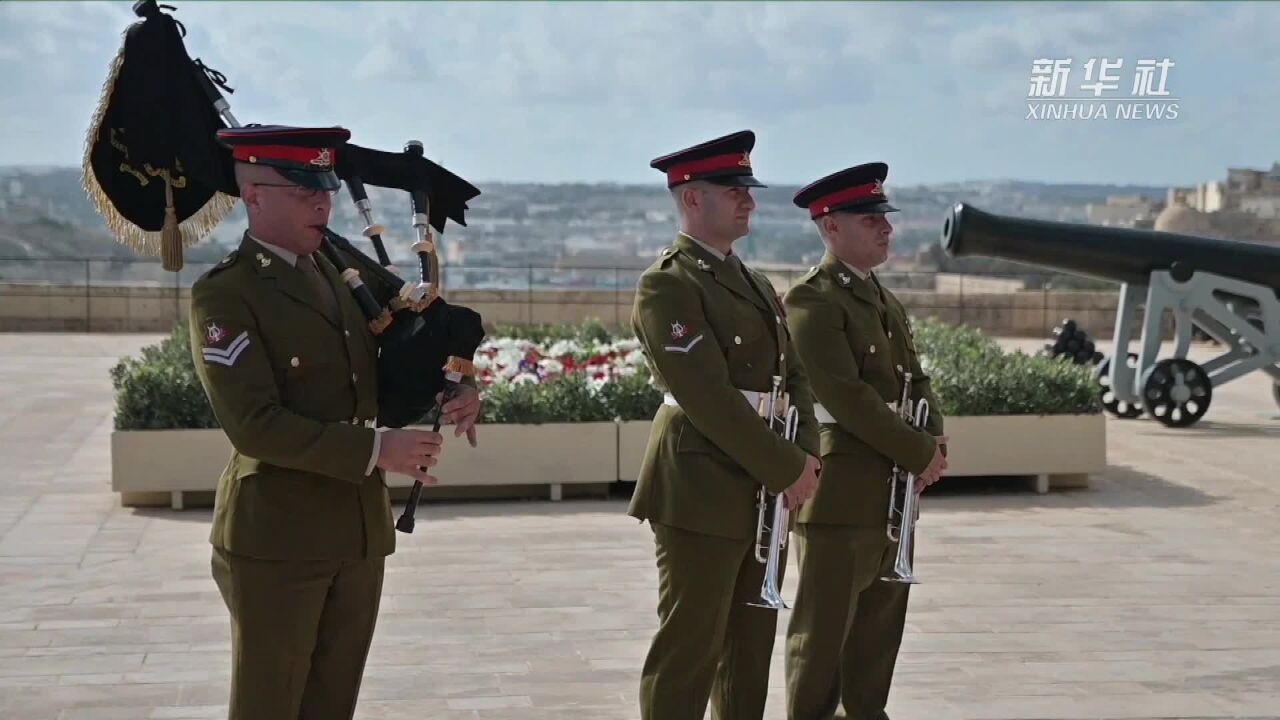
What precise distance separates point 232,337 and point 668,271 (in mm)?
1335

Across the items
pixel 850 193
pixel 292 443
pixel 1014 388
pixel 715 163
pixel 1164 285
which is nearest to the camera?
pixel 292 443

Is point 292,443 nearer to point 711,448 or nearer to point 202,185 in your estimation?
point 202,185

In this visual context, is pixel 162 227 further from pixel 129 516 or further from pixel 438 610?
pixel 129 516

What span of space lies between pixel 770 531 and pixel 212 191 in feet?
5.71

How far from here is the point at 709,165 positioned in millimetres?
4883

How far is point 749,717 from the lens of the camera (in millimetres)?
4953

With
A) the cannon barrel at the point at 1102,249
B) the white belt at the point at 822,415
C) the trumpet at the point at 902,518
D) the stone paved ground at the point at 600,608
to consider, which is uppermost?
the cannon barrel at the point at 1102,249

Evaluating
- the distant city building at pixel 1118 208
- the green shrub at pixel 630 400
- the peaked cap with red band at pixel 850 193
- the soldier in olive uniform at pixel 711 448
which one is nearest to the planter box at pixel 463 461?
the green shrub at pixel 630 400

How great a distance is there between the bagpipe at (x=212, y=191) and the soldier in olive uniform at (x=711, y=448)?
0.64 meters

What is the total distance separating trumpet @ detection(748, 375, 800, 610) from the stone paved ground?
1319 mm

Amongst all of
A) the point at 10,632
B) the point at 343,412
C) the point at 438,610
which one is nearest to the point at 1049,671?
the point at 438,610

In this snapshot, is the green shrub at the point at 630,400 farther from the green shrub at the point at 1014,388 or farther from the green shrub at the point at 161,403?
the green shrub at the point at 161,403

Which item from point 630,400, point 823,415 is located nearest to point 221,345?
point 823,415

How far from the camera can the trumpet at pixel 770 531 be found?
489cm
